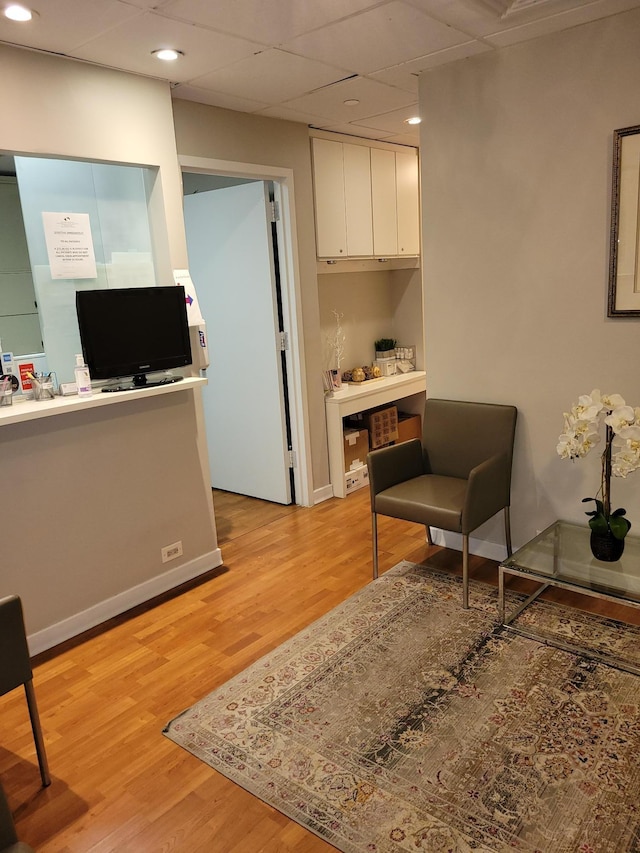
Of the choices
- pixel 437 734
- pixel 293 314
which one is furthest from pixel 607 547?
pixel 293 314

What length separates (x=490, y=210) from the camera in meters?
3.26

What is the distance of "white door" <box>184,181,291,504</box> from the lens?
14.2 feet

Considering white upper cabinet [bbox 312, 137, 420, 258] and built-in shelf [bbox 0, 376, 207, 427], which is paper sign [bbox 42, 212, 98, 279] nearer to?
built-in shelf [bbox 0, 376, 207, 427]

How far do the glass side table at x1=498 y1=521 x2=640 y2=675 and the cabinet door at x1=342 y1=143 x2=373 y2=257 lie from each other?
265cm

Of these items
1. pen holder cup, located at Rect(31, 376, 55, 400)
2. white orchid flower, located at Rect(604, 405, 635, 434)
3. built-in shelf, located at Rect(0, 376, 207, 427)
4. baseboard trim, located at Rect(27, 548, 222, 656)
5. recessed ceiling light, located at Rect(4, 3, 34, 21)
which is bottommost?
baseboard trim, located at Rect(27, 548, 222, 656)

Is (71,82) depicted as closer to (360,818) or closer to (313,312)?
(313,312)

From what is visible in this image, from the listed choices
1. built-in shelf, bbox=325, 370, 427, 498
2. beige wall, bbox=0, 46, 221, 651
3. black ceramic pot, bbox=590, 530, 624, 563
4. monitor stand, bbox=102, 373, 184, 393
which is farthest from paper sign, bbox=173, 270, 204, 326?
black ceramic pot, bbox=590, 530, 624, 563

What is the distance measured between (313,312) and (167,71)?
71.8 inches

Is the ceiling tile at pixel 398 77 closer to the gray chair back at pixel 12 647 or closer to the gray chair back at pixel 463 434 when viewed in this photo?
the gray chair back at pixel 463 434

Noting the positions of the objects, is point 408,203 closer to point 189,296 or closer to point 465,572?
point 189,296

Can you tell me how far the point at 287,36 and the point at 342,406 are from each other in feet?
8.12

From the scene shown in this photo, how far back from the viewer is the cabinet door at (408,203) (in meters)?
5.19

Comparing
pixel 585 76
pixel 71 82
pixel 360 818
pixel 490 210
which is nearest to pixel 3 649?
pixel 360 818

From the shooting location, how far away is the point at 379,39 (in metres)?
2.79
